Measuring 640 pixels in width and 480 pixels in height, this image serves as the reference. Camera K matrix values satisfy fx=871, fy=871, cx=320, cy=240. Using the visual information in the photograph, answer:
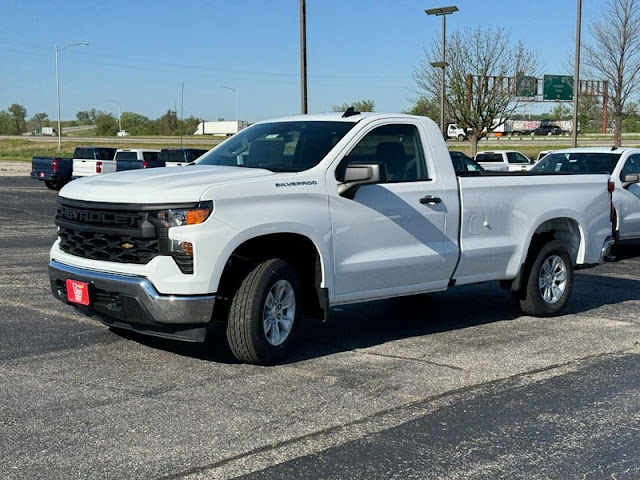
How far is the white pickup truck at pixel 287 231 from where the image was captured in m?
6.14

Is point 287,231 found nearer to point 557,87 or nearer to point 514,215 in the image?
point 514,215

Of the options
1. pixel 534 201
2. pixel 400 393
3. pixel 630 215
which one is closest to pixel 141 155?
pixel 630 215

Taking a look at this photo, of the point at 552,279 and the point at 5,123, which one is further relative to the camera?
the point at 5,123

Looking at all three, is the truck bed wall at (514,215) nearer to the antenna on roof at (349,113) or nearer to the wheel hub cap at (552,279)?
the wheel hub cap at (552,279)

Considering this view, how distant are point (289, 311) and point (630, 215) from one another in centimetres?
874

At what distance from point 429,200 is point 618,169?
7.78 metres

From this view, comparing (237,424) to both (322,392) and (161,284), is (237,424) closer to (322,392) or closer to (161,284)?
(322,392)

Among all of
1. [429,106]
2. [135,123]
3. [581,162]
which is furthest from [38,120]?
[581,162]

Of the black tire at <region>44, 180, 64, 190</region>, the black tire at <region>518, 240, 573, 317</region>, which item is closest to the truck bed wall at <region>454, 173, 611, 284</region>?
the black tire at <region>518, 240, 573, 317</region>

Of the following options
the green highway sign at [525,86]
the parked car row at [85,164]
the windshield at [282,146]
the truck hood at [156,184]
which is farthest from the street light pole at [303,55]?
the green highway sign at [525,86]

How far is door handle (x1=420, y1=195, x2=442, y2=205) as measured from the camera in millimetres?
7473

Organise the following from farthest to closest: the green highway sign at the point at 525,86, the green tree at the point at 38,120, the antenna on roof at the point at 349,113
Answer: the green tree at the point at 38,120, the green highway sign at the point at 525,86, the antenna on roof at the point at 349,113

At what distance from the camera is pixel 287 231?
21.3 feet

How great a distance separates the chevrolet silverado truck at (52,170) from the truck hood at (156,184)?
26.2 m
